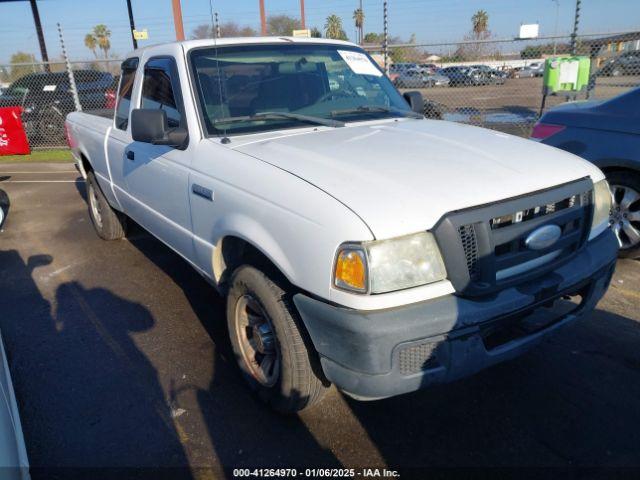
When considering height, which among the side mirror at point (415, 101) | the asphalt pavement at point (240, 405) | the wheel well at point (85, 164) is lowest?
the asphalt pavement at point (240, 405)

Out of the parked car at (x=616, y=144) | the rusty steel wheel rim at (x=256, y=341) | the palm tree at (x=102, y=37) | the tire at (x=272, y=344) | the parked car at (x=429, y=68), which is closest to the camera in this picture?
the tire at (x=272, y=344)

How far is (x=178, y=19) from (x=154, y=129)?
51.4 feet

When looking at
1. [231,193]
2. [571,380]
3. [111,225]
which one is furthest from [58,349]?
[571,380]

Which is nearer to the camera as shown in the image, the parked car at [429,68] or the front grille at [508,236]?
the front grille at [508,236]

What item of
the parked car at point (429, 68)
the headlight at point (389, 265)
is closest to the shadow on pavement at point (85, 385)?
the headlight at point (389, 265)

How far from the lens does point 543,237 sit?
2.38 metres

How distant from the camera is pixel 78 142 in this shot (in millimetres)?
5629

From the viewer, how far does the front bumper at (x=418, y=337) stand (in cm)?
207

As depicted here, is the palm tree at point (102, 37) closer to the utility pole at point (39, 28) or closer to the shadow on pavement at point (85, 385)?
the utility pole at point (39, 28)

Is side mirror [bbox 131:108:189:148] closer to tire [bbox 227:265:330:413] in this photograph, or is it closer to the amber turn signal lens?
tire [bbox 227:265:330:413]

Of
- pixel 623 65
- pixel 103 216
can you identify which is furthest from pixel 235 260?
pixel 623 65

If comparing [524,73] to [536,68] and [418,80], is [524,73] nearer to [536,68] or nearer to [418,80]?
[536,68]

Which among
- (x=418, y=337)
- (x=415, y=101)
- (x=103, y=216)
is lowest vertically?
(x=103, y=216)

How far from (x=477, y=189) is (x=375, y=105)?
174 cm
